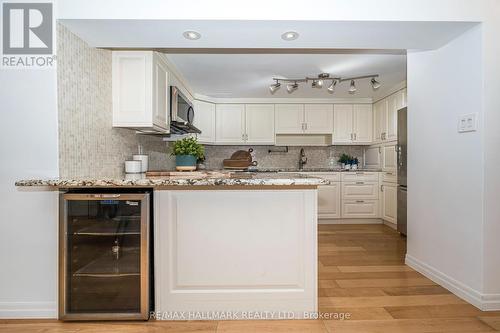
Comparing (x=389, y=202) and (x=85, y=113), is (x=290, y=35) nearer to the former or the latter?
(x=85, y=113)

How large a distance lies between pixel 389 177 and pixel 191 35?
12.0ft

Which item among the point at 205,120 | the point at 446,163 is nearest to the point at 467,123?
the point at 446,163

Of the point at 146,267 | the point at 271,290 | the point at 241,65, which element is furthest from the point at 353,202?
the point at 146,267

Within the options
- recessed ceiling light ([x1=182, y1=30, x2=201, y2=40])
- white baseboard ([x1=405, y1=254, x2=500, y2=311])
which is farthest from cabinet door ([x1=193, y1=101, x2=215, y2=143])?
white baseboard ([x1=405, y1=254, x2=500, y2=311])

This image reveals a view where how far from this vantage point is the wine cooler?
70.0 inches

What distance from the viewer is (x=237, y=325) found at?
1.79 m

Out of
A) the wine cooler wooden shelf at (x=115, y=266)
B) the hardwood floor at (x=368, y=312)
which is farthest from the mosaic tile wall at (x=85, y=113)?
the hardwood floor at (x=368, y=312)

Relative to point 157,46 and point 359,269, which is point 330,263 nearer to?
point 359,269

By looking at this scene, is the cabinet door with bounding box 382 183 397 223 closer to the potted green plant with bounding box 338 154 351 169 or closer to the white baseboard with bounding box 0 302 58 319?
the potted green plant with bounding box 338 154 351 169

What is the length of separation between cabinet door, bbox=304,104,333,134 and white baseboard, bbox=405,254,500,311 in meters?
2.85

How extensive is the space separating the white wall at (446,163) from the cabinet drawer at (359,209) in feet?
6.29

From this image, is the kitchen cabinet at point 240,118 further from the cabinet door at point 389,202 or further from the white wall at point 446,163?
the white wall at point 446,163

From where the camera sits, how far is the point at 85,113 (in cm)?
215

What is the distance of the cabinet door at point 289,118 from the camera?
5070 mm
